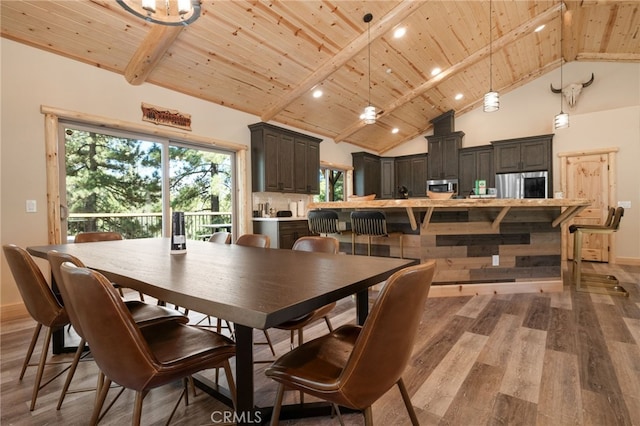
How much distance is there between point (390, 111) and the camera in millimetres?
6160

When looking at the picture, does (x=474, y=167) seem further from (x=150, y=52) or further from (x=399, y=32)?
(x=150, y=52)

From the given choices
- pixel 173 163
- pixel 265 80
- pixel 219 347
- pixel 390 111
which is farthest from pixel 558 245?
pixel 173 163

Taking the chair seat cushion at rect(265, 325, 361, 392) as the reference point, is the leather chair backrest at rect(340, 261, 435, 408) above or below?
above

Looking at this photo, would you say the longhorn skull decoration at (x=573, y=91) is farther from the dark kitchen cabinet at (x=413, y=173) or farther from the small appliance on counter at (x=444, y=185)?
the dark kitchen cabinet at (x=413, y=173)

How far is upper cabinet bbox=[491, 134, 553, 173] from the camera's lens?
6.00m

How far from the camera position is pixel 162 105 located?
401cm

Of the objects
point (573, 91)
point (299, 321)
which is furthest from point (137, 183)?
point (573, 91)

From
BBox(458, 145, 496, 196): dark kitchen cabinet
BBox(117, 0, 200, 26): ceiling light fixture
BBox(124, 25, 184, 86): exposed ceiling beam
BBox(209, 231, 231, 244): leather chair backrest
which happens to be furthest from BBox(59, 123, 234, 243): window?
BBox(458, 145, 496, 196): dark kitchen cabinet

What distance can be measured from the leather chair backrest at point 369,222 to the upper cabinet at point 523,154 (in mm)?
4486

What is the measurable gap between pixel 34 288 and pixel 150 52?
8.94 ft

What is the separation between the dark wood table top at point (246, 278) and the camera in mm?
A: 863

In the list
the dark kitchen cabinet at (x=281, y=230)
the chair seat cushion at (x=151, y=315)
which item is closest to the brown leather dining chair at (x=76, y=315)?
the chair seat cushion at (x=151, y=315)

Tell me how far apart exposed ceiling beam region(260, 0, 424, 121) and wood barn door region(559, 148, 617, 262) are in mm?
4479

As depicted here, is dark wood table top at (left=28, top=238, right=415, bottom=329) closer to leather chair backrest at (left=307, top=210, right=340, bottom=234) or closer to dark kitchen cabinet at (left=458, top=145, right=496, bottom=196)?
leather chair backrest at (left=307, top=210, right=340, bottom=234)
